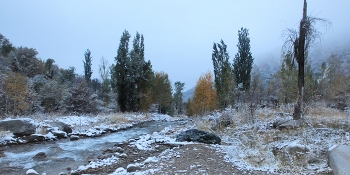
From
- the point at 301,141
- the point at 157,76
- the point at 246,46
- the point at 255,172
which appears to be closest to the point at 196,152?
the point at 255,172

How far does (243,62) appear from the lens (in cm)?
2256

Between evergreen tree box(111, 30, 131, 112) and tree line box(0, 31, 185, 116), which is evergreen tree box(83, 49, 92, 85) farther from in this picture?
evergreen tree box(111, 30, 131, 112)

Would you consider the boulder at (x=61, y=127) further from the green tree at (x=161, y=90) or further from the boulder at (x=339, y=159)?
the green tree at (x=161, y=90)

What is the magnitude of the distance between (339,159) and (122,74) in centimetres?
2393

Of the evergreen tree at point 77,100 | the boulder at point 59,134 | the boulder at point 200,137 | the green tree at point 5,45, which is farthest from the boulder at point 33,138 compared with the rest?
the green tree at point 5,45

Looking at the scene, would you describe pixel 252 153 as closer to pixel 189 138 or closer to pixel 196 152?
pixel 196 152

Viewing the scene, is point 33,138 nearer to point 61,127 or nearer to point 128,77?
point 61,127

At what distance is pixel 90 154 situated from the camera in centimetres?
736

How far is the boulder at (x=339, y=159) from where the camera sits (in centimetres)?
342

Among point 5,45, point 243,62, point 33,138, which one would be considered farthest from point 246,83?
point 5,45

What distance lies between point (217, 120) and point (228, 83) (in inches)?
413

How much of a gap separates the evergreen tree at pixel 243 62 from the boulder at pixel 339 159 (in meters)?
18.8

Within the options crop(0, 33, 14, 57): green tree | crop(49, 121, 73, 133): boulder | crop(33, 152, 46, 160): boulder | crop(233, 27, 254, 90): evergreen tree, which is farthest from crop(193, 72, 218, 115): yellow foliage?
crop(0, 33, 14, 57): green tree

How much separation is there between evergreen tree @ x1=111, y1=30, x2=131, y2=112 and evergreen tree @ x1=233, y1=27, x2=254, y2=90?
11.9 m
